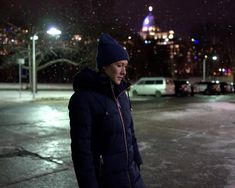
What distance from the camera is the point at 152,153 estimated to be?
910 centimetres

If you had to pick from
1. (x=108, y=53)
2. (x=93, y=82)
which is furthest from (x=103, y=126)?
(x=108, y=53)

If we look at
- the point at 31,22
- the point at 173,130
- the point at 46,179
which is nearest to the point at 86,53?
the point at 31,22

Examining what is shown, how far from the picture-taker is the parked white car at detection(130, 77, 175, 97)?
32906 millimetres

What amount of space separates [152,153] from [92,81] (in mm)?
6368

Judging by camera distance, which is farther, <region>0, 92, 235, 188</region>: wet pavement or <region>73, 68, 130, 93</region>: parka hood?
<region>0, 92, 235, 188</region>: wet pavement

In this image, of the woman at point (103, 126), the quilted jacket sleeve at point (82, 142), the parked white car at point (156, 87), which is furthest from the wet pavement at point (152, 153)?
the parked white car at point (156, 87)

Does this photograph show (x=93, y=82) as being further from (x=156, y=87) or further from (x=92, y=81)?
(x=156, y=87)

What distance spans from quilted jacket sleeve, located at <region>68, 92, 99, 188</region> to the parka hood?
11 cm

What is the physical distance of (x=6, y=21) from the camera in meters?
33.1

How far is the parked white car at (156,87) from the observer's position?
32906mm

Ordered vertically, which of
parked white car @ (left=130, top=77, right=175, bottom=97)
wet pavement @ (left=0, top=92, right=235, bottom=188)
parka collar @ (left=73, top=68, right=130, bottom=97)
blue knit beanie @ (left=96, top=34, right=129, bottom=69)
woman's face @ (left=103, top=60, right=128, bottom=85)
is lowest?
wet pavement @ (left=0, top=92, right=235, bottom=188)

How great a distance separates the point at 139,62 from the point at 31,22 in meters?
39.0

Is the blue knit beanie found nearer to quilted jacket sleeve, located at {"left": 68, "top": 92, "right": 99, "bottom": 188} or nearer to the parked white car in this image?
quilted jacket sleeve, located at {"left": 68, "top": 92, "right": 99, "bottom": 188}

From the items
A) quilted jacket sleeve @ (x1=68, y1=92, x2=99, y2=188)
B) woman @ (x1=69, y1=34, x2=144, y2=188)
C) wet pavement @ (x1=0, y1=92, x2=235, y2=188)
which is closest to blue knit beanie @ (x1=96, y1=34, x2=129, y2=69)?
woman @ (x1=69, y1=34, x2=144, y2=188)
